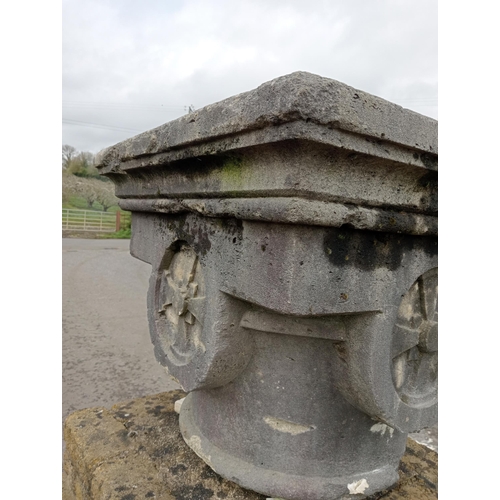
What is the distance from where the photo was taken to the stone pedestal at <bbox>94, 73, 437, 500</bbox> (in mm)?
751

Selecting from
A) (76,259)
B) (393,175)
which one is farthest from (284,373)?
(76,259)

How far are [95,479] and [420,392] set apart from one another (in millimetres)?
1043

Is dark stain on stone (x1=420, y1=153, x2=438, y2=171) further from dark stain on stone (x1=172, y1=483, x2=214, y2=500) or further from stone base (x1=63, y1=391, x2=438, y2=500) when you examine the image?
dark stain on stone (x1=172, y1=483, x2=214, y2=500)

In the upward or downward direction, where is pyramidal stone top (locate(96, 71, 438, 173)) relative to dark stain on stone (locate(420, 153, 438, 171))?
upward

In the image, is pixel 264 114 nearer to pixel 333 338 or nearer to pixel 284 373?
pixel 333 338

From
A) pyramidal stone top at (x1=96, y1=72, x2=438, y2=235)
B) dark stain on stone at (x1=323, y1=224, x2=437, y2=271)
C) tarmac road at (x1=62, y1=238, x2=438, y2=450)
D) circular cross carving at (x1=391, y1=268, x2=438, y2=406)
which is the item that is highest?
pyramidal stone top at (x1=96, y1=72, x2=438, y2=235)

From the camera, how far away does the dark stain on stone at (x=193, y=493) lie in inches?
43.1

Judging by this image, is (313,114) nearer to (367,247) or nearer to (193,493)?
(367,247)

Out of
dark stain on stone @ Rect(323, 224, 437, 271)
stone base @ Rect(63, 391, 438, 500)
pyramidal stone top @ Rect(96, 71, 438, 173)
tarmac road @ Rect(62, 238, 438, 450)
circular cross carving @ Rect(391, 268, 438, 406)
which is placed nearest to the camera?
pyramidal stone top @ Rect(96, 71, 438, 173)

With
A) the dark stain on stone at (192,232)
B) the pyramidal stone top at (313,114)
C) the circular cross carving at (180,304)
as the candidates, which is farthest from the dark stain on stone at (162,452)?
the pyramidal stone top at (313,114)

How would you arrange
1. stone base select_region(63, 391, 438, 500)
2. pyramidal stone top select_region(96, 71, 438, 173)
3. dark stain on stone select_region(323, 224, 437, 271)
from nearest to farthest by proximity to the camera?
pyramidal stone top select_region(96, 71, 438, 173)
dark stain on stone select_region(323, 224, 437, 271)
stone base select_region(63, 391, 438, 500)

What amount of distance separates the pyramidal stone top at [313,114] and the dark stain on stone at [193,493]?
3.30 feet

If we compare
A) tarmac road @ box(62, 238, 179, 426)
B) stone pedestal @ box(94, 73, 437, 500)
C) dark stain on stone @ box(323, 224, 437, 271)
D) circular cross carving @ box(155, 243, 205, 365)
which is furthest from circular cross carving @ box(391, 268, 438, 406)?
tarmac road @ box(62, 238, 179, 426)

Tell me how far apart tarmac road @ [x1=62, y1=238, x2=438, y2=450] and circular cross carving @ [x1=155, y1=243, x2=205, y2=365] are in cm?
115
